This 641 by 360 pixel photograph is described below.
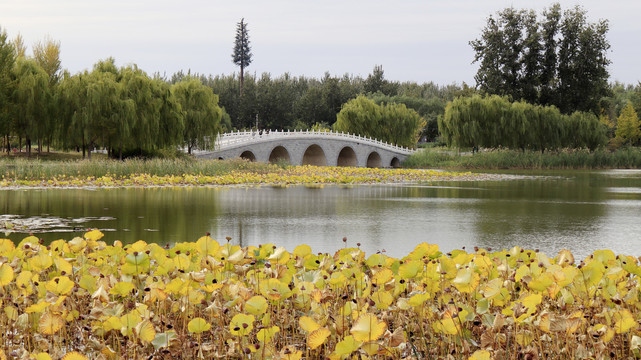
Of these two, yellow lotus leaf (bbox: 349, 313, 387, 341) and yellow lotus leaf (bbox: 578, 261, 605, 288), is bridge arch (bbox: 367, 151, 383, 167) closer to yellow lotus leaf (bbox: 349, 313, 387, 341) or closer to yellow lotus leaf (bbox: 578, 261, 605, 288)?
yellow lotus leaf (bbox: 578, 261, 605, 288)

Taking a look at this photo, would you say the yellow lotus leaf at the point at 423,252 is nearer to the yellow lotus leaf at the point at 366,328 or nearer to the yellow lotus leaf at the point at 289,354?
the yellow lotus leaf at the point at 366,328

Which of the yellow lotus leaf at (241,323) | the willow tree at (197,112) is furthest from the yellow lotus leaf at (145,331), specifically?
the willow tree at (197,112)

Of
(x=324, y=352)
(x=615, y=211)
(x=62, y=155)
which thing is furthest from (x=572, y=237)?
(x=62, y=155)

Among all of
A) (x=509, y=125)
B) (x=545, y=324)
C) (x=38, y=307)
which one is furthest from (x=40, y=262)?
(x=509, y=125)

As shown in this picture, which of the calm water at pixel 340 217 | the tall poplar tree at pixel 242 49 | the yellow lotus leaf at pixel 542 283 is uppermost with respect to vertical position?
the tall poplar tree at pixel 242 49

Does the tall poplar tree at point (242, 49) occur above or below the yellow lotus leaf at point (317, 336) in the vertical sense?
above

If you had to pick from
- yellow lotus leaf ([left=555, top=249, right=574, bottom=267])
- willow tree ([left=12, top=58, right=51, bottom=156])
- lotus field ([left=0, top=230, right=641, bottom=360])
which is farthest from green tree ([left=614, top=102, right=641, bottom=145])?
yellow lotus leaf ([left=555, top=249, right=574, bottom=267])

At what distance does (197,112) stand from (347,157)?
2390 cm

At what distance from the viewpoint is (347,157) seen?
63.1 metres

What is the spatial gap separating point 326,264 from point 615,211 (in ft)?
48.7

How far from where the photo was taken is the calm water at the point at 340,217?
1148cm

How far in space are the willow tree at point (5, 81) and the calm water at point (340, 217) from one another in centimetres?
1618

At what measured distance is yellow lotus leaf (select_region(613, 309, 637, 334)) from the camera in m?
3.80

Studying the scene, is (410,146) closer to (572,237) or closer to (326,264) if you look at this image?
(572,237)
